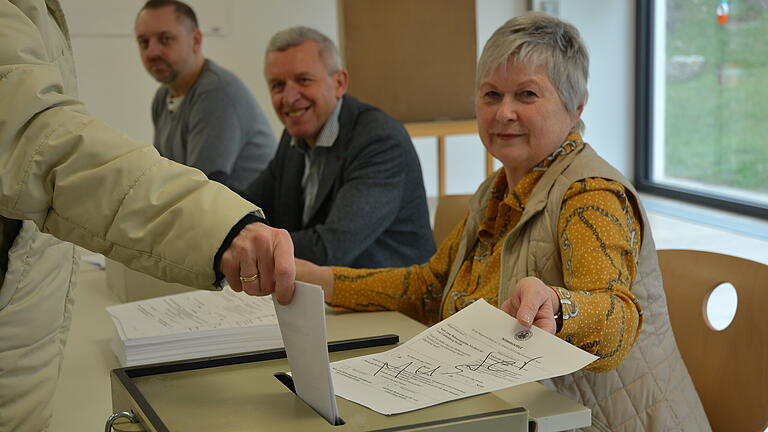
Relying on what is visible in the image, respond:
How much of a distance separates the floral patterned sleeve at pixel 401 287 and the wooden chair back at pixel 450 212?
1.61 feet

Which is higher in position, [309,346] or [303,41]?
[303,41]

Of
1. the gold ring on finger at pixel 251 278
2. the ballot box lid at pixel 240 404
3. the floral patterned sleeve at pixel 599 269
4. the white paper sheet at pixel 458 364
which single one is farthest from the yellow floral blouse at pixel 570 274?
the gold ring on finger at pixel 251 278

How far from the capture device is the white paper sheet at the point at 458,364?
937 mm

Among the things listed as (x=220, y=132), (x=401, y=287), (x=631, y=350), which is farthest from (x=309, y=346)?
(x=220, y=132)

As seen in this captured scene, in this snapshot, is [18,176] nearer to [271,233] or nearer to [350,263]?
[271,233]

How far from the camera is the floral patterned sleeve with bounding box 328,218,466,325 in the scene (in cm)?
167

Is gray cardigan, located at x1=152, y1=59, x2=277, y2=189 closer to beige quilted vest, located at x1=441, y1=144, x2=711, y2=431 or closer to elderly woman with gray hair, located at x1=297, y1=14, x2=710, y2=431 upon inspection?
elderly woman with gray hair, located at x1=297, y1=14, x2=710, y2=431

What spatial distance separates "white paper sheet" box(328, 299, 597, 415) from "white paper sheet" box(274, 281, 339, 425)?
2.4 inches

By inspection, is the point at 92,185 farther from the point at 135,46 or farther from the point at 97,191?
the point at 135,46

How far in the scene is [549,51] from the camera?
156 centimetres

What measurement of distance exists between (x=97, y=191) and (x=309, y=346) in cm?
27

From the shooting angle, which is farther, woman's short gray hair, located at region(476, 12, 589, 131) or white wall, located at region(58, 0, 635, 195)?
white wall, located at region(58, 0, 635, 195)

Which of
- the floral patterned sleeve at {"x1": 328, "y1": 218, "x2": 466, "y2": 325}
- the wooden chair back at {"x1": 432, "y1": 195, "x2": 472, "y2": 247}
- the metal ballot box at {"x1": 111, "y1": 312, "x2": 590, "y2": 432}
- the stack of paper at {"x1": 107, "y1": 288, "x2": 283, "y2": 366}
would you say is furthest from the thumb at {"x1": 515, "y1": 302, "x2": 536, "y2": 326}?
the wooden chair back at {"x1": 432, "y1": 195, "x2": 472, "y2": 247}

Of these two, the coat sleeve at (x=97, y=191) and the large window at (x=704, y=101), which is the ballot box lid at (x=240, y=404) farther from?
the large window at (x=704, y=101)
